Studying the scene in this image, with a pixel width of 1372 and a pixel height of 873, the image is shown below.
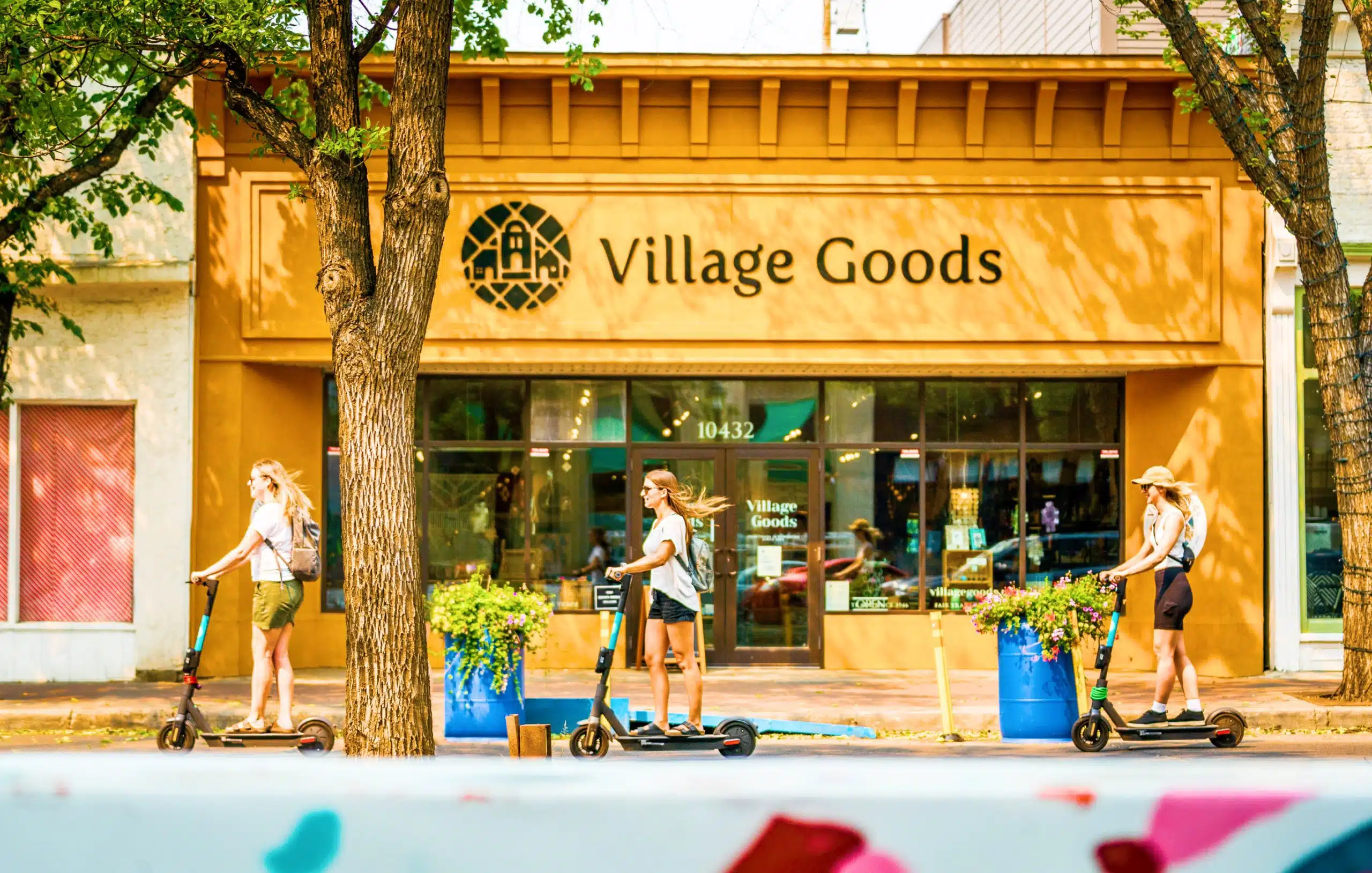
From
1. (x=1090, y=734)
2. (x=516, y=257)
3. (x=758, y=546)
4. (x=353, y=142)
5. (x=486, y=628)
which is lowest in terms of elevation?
(x=1090, y=734)

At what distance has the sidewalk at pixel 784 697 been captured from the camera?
36.8 feet

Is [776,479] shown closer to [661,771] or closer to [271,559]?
[271,559]

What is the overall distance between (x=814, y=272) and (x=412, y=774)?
12.4 m

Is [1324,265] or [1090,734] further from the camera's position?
[1324,265]

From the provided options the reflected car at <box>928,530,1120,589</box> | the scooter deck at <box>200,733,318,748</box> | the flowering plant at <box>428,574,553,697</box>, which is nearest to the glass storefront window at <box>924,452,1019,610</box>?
the reflected car at <box>928,530,1120,589</box>

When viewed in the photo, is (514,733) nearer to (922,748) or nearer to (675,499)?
(675,499)

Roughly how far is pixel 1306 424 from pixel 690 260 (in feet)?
22.7

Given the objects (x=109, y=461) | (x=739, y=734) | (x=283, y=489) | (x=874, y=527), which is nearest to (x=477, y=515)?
(x=109, y=461)

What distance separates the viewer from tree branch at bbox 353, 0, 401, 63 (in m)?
Result: 8.60

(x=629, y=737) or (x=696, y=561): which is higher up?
(x=696, y=561)

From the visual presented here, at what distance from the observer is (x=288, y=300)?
14078mm

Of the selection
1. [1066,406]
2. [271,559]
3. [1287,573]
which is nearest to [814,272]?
[1066,406]

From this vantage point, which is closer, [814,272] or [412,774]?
[412,774]

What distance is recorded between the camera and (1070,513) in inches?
588
